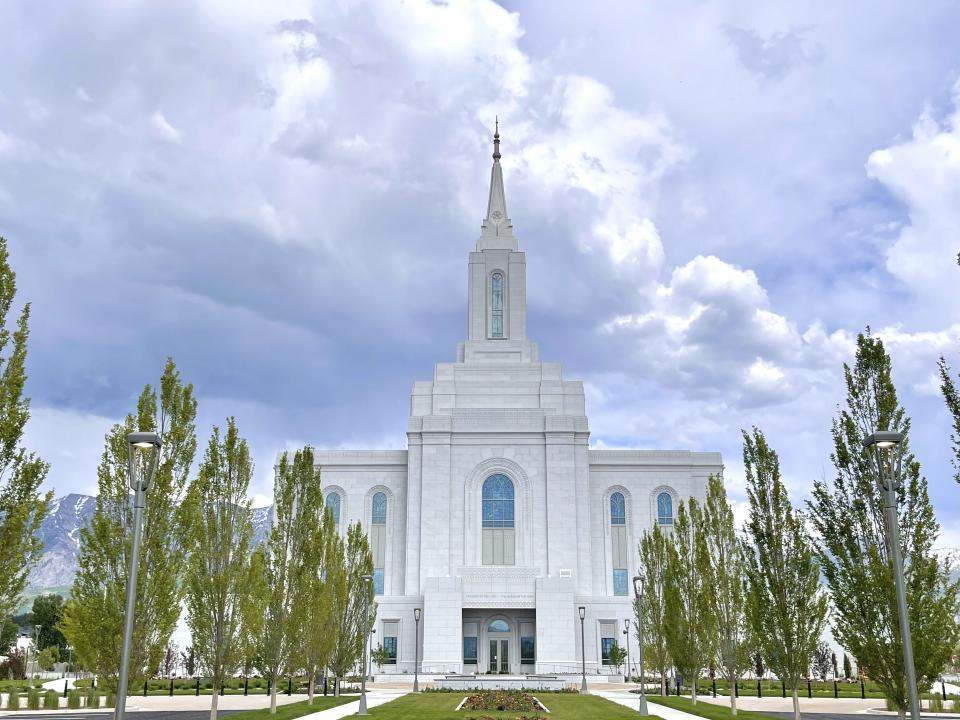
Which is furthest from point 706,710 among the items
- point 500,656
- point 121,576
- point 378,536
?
point 378,536

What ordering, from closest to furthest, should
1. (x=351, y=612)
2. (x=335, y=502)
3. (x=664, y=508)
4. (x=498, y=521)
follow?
(x=351, y=612), (x=498, y=521), (x=664, y=508), (x=335, y=502)

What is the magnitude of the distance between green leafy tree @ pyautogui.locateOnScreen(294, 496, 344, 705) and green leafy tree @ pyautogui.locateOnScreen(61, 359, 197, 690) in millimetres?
8030

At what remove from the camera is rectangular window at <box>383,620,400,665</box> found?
2169 inches

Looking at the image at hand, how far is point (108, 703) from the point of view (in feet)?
108

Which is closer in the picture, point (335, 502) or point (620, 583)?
point (620, 583)

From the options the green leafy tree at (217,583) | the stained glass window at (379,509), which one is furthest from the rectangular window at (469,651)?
the green leafy tree at (217,583)

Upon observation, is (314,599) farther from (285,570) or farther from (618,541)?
(618,541)

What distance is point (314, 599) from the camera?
2944 centimetres

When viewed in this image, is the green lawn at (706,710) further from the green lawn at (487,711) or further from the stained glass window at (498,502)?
the stained glass window at (498,502)

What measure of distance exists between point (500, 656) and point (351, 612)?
22.7m

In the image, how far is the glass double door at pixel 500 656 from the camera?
54594mm

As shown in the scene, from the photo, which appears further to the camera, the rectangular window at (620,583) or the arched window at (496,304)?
the arched window at (496,304)

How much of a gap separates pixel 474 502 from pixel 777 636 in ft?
124

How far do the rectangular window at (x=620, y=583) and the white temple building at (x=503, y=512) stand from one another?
0.23 feet
